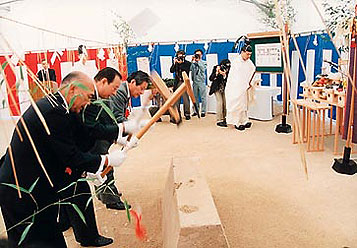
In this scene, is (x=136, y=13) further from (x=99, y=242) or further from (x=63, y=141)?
(x=63, y=141)

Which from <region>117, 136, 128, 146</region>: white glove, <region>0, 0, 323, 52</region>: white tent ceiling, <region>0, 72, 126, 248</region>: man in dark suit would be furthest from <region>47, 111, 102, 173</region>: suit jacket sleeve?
<region>0, 0, 323, 52</region>: white tent ceiling

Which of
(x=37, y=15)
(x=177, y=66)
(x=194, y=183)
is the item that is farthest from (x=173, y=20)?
(x=194, y=183)

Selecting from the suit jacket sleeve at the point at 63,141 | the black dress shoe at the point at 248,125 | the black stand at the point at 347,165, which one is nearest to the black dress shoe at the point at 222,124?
the black dress shoe at the point at 248,125

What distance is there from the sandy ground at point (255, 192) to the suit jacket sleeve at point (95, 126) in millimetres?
490

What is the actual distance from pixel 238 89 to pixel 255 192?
248cm

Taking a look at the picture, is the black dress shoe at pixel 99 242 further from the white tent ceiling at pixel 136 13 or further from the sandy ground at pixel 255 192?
the white tent ceiling at pixel 136 13

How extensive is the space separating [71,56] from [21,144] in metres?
5.30

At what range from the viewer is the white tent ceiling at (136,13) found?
7.12 meters

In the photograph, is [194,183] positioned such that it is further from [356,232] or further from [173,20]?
[173,20]

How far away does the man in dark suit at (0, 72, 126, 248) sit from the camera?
4.82 feet

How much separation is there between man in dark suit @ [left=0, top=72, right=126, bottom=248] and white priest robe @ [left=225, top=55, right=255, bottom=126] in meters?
3.84

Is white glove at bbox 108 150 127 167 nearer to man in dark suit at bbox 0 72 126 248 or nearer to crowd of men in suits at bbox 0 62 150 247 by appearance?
crowd of men in suits at bbox 0 62 150 247

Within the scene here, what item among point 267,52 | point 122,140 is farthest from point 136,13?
point 122,140

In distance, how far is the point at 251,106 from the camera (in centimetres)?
598
